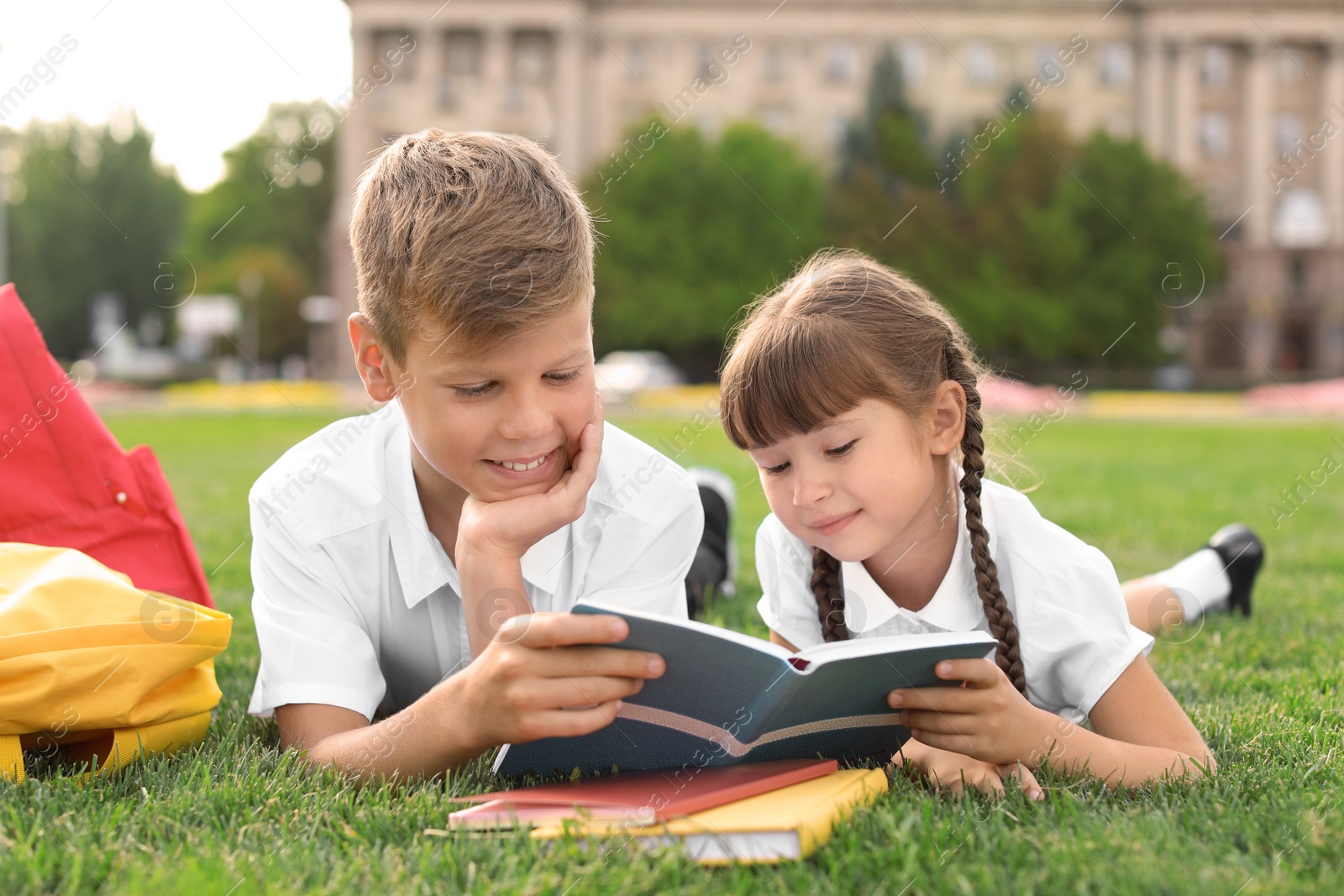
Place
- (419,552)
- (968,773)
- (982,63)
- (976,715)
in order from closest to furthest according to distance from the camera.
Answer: (976,715)
(968,773)
(419,552)
(982,63)

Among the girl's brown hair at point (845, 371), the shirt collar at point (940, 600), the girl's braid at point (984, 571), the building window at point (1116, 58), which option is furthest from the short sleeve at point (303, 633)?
the building window at point (1116, 58)

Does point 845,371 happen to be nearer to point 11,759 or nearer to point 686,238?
point 11,759

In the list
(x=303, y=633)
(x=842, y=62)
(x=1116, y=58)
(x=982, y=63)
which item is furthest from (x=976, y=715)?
(x=1116, y=58)

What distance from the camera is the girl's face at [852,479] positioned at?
7.62 ft

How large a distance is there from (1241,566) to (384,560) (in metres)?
2.99

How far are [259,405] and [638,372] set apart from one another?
12.4 m

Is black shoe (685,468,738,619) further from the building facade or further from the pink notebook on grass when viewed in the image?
the building facade

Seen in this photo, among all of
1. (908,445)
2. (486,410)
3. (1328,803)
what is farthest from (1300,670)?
(486,410)

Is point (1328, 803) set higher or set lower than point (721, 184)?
lower

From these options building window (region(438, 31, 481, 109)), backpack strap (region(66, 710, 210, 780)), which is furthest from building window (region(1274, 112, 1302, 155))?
backpack strap (region(66, 710, 210, 780))

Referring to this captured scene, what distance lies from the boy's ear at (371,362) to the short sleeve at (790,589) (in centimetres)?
85

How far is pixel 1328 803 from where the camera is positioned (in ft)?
6.59

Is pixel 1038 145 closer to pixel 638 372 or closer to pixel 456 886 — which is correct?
pixel 638 372

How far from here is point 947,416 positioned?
8.21ft
